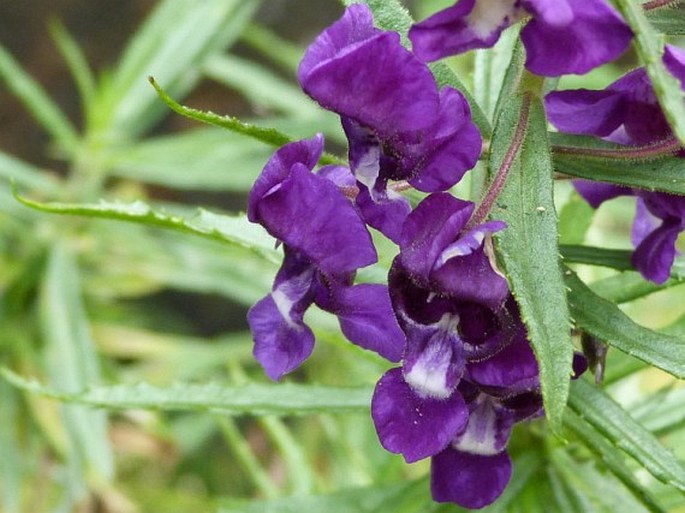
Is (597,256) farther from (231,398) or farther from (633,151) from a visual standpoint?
(231,398)

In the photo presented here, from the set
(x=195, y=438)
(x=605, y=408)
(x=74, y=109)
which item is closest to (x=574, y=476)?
(x=605, y=408)

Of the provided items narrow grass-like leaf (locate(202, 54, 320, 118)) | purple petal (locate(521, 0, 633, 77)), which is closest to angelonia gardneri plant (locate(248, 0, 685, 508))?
purple petal (locate(521, 0, 633, 77))

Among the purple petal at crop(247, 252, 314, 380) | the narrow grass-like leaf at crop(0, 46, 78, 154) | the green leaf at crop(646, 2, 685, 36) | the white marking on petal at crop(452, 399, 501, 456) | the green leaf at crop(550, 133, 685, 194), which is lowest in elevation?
the narrow grass-like leaf at crop(0, 46, 78, 154)

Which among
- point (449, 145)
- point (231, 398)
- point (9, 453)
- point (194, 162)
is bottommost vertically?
point (9, 453)

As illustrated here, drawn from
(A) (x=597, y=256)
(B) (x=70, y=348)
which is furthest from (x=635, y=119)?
(B) (x=70, y=348)

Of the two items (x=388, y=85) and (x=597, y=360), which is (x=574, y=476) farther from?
(x=388, y=85)

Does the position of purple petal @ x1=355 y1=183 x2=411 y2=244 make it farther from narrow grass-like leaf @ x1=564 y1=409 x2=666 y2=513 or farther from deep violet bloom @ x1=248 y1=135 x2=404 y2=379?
narrow grass-like leaf @ x1=564 y1=409 x2=666 y2=513
